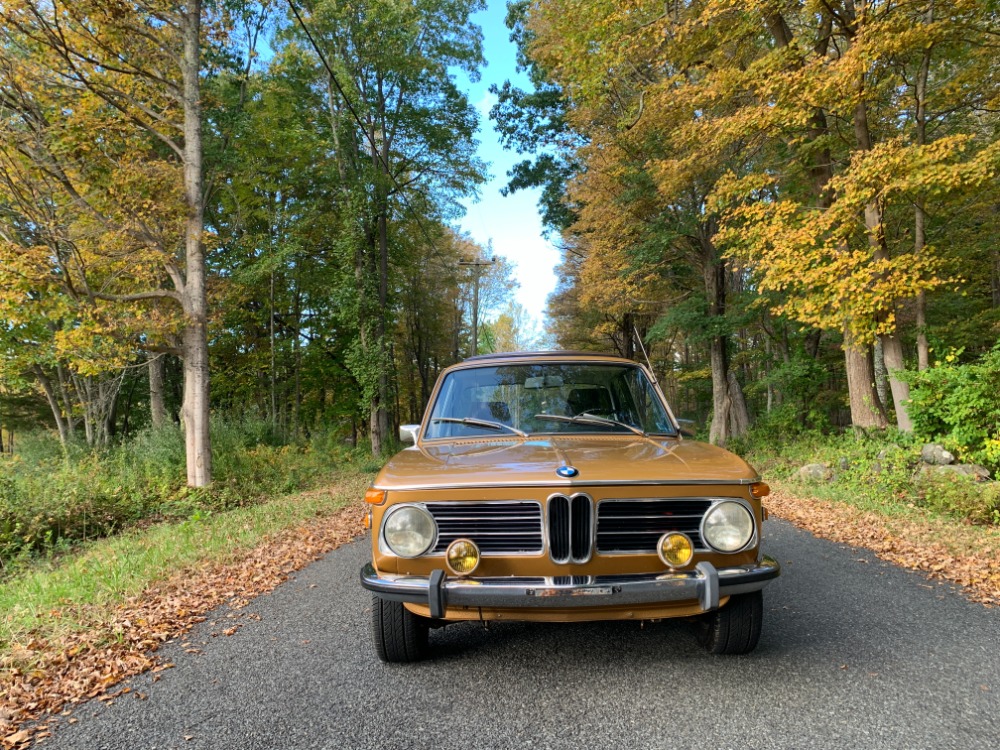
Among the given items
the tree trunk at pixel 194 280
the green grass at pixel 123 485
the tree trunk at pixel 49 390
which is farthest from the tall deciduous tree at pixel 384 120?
the tree trunk at pixel 49 390

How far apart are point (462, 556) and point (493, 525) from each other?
0.21m

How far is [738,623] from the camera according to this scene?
306 cm

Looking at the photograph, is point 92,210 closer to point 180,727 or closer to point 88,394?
point 180,727

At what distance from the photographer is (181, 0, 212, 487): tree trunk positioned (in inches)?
412

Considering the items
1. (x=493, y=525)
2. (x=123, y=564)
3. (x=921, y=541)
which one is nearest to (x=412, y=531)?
(x=493, y=525)

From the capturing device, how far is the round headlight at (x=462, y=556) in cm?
278

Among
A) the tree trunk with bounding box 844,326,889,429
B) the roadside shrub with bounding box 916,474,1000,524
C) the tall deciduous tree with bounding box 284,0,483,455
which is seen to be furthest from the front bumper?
the tall deciduous tree with bounding box 284,0,483,455

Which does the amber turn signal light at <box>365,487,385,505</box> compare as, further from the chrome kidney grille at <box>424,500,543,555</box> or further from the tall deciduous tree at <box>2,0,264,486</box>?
the tall deciduous tree at <box>2,0,264,486</box>

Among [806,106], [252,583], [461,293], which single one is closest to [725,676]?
[252,583]

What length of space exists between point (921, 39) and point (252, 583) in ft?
37.1

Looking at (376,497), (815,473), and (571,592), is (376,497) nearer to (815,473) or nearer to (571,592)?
(571,592)

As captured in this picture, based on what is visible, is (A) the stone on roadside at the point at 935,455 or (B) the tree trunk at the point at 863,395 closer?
(A) the stone on roadside at the point at 935,455

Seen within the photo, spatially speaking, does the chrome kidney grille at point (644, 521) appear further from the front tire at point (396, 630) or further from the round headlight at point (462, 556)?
the front tire at point (396, 630)

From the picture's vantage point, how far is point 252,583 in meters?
5.24
